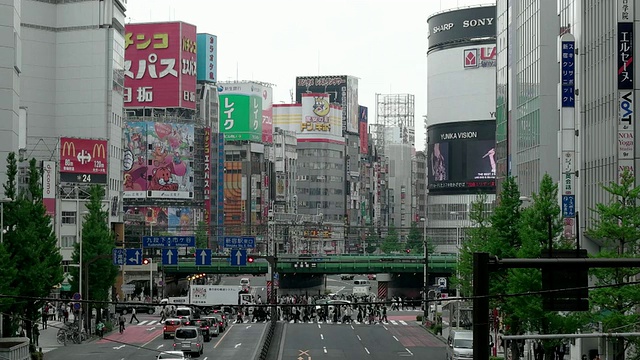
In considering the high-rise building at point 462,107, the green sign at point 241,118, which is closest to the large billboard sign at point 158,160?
the green sign at point 241,118

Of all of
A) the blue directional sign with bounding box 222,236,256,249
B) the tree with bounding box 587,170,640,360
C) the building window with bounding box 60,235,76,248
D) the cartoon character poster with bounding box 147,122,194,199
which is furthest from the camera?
the cartoon character poster with bounding box 147,122,194,199

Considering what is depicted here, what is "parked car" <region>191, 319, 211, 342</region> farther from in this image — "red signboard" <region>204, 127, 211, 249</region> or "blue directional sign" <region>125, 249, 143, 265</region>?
"red signboard" <region>204, 127, 211, 249</region>

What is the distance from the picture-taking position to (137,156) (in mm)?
165625

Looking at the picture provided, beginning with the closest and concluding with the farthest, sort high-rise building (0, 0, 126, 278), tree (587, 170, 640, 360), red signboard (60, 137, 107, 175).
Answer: tree (587, 170, 640, 360)
red signboard (60, 137, 107, 175)
high-rise building (0, 0, 126, 278)

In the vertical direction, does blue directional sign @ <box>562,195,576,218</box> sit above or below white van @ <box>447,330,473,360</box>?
above

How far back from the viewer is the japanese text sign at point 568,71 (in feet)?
196

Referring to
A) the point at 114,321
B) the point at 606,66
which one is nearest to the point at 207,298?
the point at 114,321

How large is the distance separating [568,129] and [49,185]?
1929 inches

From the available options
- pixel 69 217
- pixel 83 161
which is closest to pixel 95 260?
pixel 83 161

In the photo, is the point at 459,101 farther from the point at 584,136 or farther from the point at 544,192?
the point at 544,192

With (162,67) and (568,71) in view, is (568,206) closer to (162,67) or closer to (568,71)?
(568,71)

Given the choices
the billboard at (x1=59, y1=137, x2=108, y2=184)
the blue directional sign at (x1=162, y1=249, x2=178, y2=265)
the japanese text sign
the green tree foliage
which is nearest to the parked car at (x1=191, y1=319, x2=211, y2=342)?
the blue directional sign at (x1=162, y1=249, x2=178, y2=265)

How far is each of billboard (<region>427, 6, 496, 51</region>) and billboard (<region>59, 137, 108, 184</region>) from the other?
84.2 meters

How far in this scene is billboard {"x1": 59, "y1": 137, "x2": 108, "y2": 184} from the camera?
338 ft
